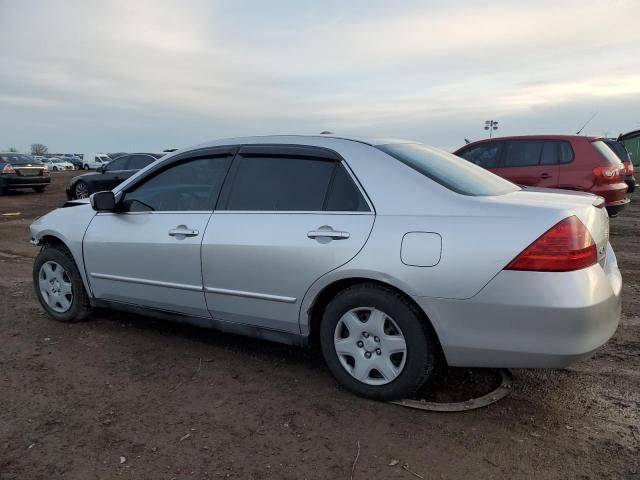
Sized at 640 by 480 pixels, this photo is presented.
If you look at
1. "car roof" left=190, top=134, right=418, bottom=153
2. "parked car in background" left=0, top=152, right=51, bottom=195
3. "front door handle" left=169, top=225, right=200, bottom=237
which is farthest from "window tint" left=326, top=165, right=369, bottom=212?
"parked car in background" left=0, top=152, right=51, bottom=195

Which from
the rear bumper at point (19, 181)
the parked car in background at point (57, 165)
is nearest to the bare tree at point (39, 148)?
the parked car in background at point (57, 165)

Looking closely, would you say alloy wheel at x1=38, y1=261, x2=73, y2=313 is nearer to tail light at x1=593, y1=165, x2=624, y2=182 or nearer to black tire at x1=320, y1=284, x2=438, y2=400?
black tire at x1=320, y1=284, x2=438, y2=400

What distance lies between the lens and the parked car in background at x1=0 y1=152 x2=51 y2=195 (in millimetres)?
18500

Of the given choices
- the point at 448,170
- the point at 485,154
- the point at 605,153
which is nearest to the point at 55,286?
the point at 448,170

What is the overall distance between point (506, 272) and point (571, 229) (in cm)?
40

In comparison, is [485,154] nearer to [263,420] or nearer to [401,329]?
[401,329]

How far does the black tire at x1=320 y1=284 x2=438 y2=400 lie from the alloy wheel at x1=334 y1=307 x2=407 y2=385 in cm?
3

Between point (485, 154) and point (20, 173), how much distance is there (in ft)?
54.1

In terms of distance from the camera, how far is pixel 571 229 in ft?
8.78

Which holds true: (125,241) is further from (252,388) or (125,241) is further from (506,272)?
(506,272)

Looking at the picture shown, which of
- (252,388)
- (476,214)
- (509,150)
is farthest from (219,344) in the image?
(509,150)

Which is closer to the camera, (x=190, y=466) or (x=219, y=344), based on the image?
(x=190, y=466)

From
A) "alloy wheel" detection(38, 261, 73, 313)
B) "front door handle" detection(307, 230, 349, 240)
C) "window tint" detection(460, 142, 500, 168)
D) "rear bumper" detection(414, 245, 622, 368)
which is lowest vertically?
"alloy wheel" detection(38, 261, 73, 313)

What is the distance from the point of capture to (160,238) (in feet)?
12.6
